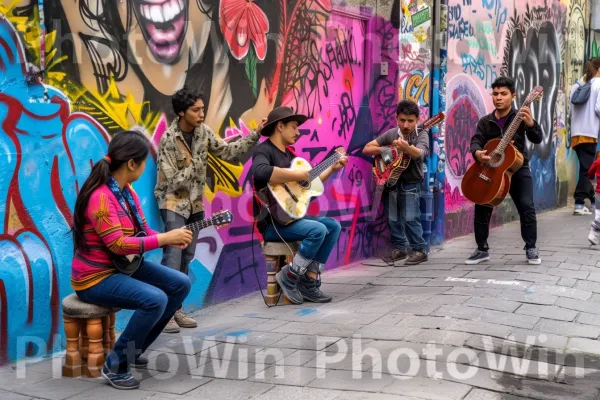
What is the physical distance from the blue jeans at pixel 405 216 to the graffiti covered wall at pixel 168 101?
0.36 meters

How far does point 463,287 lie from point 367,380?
266 cm

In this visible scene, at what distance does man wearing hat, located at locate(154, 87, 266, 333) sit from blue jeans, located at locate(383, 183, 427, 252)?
117 inches

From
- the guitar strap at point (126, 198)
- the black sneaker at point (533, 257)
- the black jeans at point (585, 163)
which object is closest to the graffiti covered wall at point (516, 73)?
the black jeans at point (585, 163)

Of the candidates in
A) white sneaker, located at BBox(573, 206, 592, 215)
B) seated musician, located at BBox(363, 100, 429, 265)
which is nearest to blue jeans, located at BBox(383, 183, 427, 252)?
seated musician, located at BBox(363, 100, 429, 265)

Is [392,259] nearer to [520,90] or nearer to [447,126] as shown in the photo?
[447,126]

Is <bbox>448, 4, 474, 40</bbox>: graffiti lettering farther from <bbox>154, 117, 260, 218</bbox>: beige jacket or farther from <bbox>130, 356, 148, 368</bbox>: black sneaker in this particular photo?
<bbox>130, 356, 148, 368</bbox>: black sneaker

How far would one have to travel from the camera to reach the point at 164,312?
4570 mm

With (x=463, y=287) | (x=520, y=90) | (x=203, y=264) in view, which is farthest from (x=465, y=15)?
(x=203, y=264)

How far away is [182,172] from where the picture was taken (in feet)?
18.2

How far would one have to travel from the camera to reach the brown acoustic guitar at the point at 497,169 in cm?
738

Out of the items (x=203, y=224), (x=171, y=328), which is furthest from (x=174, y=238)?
(x=171, y=328)

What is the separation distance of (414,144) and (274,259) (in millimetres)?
2374

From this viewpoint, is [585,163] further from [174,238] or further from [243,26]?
[174,238]

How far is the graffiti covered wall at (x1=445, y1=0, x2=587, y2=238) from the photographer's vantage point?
33.4 feet
